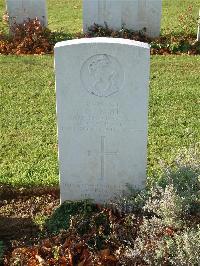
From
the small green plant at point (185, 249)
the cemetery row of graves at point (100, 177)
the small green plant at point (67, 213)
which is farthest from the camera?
the small green plant at point (67, 213)

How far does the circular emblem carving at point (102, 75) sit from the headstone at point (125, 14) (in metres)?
6.55

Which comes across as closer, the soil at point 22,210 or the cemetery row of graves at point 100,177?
the cemetery row of graves at point 100,177

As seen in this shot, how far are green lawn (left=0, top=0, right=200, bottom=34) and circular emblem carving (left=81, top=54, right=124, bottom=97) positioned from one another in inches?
288

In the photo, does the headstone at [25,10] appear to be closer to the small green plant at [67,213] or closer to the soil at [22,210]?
the soil at [22,210]

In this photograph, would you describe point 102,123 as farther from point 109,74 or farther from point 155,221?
point 155,221

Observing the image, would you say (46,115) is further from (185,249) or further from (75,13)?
(75,13)

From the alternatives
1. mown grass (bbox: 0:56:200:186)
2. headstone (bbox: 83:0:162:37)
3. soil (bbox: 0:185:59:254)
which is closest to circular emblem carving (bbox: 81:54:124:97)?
mown grass (bbox: 0:56:200:186)

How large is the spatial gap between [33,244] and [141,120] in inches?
58.7

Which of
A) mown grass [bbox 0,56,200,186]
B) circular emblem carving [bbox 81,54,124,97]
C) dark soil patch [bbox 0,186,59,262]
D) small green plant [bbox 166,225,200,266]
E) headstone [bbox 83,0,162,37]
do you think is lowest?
dark soil patch [bbox 0,186,59,262]

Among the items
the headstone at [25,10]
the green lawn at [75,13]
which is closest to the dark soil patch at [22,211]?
the headstone at [25,10]

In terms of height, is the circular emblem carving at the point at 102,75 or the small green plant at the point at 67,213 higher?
the circular emblem carving at the point at 102,75

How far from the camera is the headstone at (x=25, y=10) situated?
427 inches

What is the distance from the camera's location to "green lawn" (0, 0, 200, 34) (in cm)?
1208

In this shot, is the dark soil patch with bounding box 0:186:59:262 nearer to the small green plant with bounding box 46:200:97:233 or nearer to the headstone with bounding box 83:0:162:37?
the small green plant with bounding box 46:200:97:233
